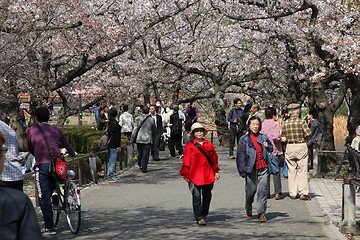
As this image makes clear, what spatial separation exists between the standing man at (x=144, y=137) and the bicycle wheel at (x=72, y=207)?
25.8ft

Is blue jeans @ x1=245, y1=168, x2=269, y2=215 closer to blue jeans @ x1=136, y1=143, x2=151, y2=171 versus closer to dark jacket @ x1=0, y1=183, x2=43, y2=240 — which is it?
blue jeans @ x1=136, y1=143, x2=151, y2=171

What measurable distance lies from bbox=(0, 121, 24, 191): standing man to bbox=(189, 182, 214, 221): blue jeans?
3008mm

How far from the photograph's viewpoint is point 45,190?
349 inches

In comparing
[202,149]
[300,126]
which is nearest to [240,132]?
[300,126]

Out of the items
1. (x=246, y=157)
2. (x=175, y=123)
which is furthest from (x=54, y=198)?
(x=175, y=123)

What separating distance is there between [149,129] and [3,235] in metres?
14.2

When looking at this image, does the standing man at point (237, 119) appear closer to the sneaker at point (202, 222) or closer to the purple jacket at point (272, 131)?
the purple jacket at point (272, 131)

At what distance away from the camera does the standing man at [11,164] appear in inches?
287

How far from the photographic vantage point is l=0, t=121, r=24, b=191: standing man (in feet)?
23.9

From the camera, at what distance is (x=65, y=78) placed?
15.3 m

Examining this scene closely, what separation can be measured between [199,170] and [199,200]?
425 millimetres

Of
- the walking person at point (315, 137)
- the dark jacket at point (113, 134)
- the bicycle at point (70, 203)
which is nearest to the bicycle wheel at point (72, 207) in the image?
the bicycle at point (70, 203)

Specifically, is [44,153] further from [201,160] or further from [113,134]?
[113,134]

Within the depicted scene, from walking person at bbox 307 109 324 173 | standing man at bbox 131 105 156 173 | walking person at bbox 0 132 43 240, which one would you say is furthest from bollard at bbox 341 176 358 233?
standing man at bbox 131 105 156 173
